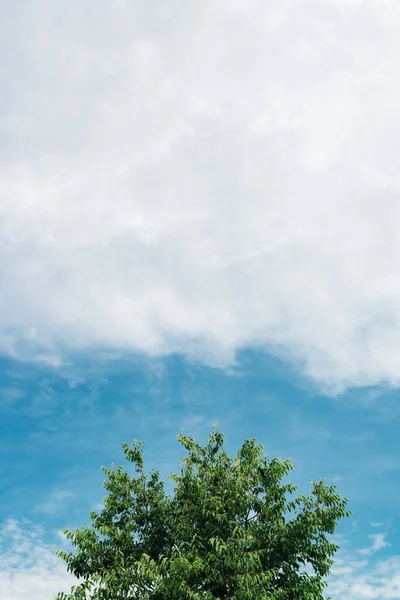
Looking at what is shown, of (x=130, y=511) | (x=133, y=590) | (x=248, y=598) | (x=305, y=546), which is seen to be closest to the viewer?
(x=248, y=598)

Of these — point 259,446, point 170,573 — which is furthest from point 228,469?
point 170,573

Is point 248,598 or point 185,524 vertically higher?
point 185,524

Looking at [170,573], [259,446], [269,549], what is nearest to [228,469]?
[259,446]

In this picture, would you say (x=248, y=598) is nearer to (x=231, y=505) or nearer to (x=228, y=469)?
(x=231, y=505)

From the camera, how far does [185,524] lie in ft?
58.9

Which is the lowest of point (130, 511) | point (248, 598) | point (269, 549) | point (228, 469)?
point (248, 598)

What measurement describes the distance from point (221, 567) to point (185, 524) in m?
2.05

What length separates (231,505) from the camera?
1766 centimetres

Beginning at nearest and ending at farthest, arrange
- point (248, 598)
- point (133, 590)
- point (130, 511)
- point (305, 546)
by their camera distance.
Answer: point (248, 598), point (133, 590), point (305, 546), point (130, 511)

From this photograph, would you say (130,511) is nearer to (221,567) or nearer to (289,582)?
(221,567)

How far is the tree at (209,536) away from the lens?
16.0 meters

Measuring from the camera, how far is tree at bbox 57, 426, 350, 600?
52.6 feet

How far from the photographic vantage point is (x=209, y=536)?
1739cm

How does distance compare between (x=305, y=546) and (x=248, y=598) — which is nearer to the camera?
(x=248, y=598)
